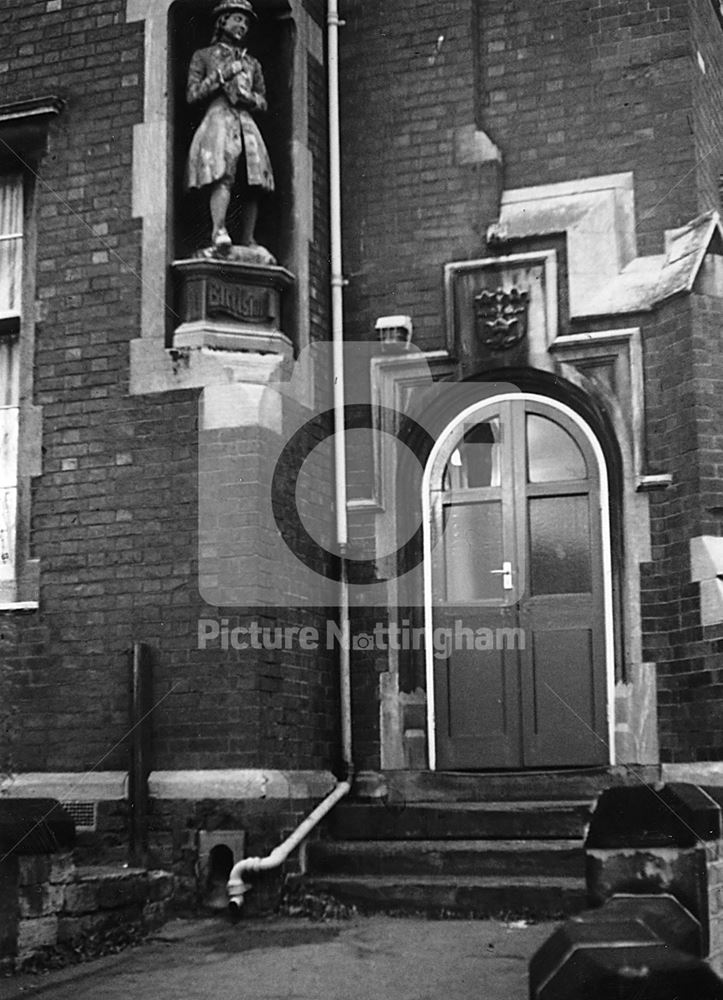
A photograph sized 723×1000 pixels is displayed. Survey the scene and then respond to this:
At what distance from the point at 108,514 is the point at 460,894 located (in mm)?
3237

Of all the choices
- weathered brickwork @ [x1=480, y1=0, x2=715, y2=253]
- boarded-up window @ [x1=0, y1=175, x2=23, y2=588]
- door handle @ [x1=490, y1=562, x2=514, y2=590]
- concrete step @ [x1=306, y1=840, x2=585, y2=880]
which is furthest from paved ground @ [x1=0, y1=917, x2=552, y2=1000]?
weathered brickwork @ [x1=480, y1=0, x2=715, y2=253]

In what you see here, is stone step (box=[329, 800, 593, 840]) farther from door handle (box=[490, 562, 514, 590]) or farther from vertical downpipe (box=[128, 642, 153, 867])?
door handle (box=[490, 562, 514, 590])

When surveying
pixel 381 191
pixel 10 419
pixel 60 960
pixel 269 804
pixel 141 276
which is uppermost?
pixel 381 191

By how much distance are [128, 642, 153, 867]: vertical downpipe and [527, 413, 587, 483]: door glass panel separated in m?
2.83

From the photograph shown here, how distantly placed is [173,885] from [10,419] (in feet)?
11.3

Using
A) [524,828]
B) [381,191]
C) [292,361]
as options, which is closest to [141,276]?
[292,361]

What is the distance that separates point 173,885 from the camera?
8578 mm

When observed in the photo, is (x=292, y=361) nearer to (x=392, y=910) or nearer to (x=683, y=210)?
(x=683, y=210)

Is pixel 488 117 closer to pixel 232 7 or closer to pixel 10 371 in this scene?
pixel 232 7

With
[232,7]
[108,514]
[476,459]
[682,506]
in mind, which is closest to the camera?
[682,506]

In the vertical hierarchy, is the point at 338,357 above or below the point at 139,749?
above

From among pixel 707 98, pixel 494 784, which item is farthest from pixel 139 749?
pixel 707 98

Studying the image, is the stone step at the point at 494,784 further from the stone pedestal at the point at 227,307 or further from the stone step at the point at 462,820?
the stone pedestal at the point at 227,307

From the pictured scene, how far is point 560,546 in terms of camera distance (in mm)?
9719
